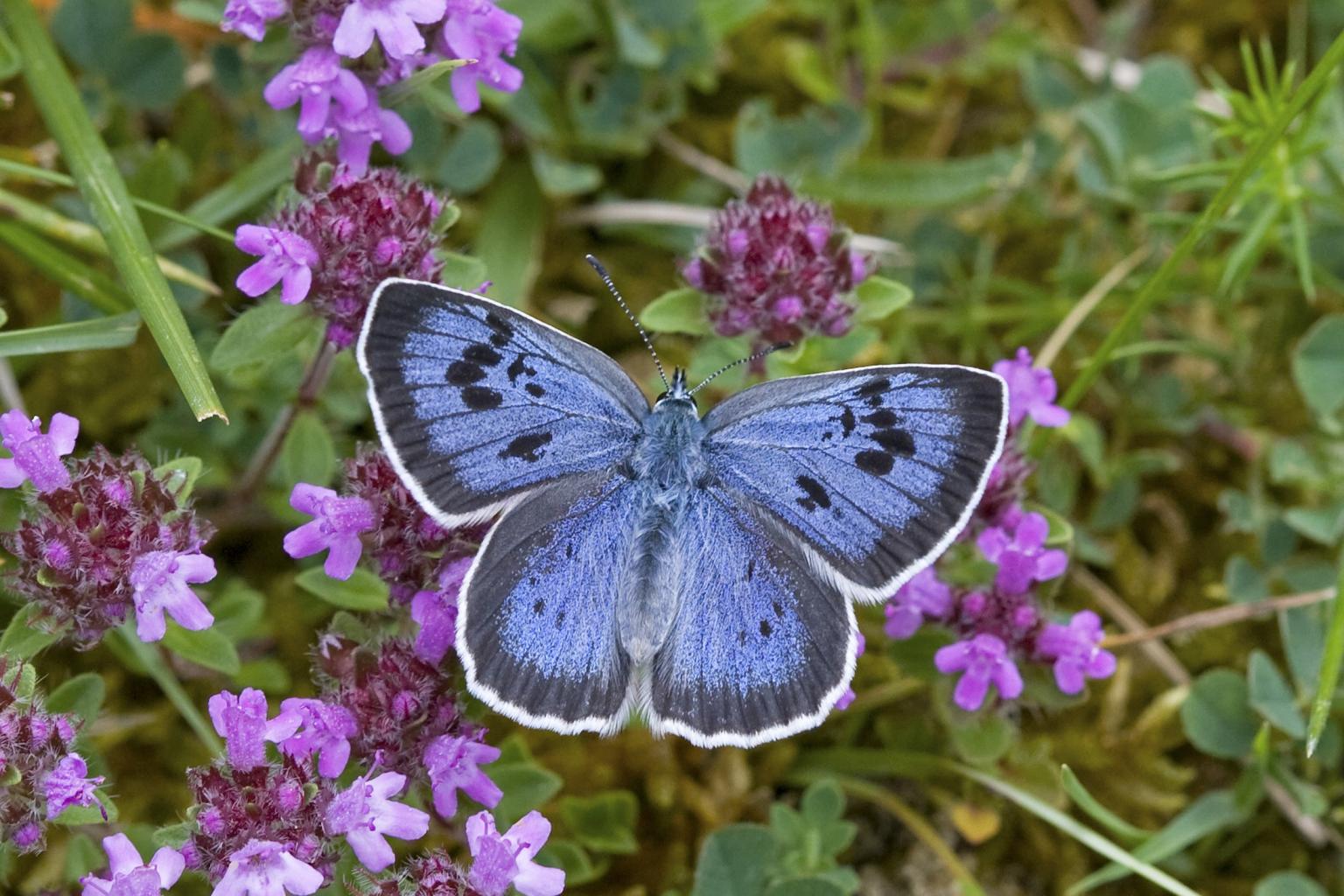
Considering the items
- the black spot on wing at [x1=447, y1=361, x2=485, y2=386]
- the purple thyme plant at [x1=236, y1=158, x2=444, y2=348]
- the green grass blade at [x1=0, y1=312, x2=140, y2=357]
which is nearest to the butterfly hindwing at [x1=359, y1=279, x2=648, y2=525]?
the black spot on wing at [x1=447, y1=361, x2=485, y2=386]

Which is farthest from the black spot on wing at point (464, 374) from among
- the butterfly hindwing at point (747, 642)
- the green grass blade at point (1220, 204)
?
the green grass blade at point (1220, 204)

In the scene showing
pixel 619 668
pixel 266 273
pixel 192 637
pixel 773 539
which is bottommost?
pixel 192 637

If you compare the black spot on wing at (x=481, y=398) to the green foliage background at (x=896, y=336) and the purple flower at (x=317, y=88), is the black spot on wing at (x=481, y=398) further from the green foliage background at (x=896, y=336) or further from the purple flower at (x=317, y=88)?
the purple flower at (x=317, y=88)

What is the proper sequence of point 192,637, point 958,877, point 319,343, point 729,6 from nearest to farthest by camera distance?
point 192,637, point 319,343, point 958,877, point 729,6

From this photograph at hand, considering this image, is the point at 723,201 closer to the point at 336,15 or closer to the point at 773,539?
the point at 336,15

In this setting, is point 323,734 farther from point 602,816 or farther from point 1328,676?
point 1328,676

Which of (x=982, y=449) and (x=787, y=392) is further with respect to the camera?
(x=787, y=392)

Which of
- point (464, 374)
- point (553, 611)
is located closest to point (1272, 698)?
point (553, 611)

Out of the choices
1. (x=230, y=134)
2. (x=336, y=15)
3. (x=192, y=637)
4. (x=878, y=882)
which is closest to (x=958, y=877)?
(x=878, y=882)
